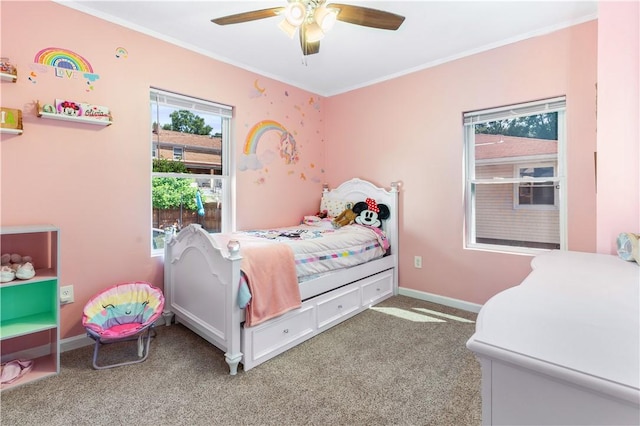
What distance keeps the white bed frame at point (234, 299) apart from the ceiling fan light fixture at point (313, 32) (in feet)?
4.48

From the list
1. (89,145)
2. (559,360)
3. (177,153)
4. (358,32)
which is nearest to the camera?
(559,360)

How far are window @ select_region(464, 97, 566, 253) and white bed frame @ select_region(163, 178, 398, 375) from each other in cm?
115

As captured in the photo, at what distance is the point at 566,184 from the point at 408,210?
135 cm

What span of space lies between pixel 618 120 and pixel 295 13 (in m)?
1.77

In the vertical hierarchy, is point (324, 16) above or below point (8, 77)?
above

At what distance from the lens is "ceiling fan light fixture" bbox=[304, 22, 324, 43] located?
1849mm

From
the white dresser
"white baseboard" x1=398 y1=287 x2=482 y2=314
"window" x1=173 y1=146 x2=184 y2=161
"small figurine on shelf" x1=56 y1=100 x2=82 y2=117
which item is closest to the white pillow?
"white baseboard" x1=398 y1=287 x2=482 y2=314

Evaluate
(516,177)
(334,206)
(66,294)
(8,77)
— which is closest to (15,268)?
(66,294)

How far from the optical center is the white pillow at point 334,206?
3678mm

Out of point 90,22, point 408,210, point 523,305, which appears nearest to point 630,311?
point 523,305

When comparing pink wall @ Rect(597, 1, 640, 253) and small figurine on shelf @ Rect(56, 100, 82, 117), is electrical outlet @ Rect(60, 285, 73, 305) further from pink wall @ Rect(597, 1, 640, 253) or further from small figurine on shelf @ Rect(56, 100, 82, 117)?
pink wall @ Rect(597, 1, 640, 253)

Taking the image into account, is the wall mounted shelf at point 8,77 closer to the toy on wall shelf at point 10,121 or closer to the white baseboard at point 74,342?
the toy on wall shelf at point 10,121

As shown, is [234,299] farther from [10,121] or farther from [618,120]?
[618,120]

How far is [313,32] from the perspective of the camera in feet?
6.17
